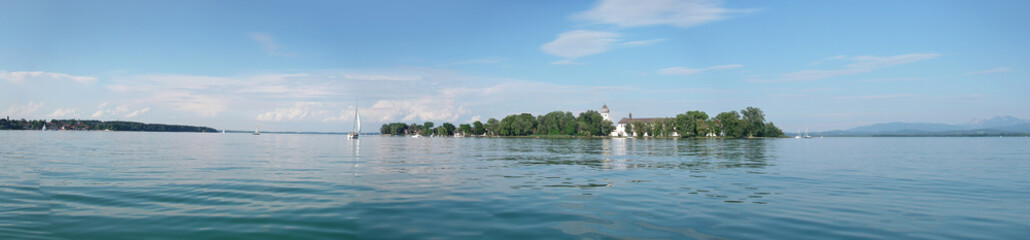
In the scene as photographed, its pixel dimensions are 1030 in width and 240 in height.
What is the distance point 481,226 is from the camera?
428 inches

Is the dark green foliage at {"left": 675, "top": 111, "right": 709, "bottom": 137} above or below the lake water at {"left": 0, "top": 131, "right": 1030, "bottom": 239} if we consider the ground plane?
above

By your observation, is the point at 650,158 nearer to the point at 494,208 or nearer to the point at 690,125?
the point at 494,208

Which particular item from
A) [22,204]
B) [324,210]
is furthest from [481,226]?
[22,204]

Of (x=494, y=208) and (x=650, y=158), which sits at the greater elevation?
(x=650, y=158)

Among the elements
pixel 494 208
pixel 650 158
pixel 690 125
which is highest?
pixel 690 125

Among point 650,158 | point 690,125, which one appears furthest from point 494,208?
point 690,125

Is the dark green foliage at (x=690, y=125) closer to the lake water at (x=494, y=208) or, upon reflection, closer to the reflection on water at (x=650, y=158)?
the reflection on water at (x=650, y=158)

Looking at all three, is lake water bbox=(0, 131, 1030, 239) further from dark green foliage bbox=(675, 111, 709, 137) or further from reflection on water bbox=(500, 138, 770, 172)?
dark green foliage bbox=(675, 111, 709, 137)

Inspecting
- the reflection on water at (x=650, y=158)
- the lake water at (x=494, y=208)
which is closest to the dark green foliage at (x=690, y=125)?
the reflection on water at (x=650, y=158)

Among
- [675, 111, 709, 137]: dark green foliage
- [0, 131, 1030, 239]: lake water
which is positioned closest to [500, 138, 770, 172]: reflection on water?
[0, 131, 1030, 239]: lake water

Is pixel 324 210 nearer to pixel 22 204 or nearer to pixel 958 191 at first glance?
pixel 22 204

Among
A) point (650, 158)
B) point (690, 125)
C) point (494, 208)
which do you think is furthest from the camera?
point (690, 125)

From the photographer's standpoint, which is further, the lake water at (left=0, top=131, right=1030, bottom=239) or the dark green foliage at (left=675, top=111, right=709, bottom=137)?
the dark green foliage at (left=675, top=111, right=709, bottom=137)

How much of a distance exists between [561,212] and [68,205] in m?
13.6
